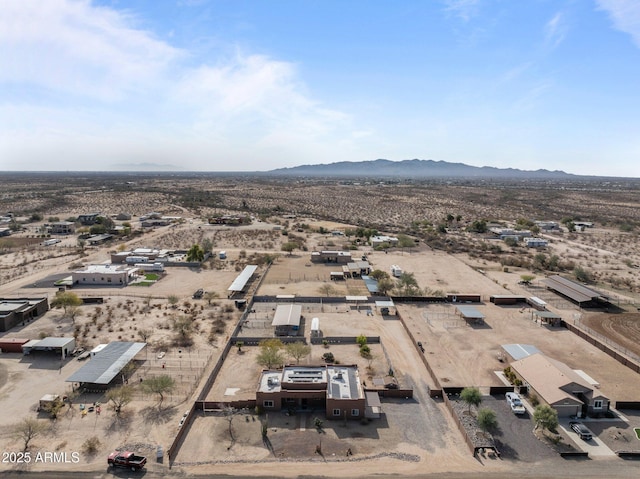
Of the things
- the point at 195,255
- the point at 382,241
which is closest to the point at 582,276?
the point at 382,241

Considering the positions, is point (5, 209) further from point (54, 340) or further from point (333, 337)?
point (333, 337)

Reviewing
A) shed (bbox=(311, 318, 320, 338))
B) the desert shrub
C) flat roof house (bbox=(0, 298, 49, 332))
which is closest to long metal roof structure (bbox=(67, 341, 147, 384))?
the desert shrub

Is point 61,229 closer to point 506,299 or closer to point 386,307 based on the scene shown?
point 386,307

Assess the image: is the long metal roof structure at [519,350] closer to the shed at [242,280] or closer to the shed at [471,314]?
the shed at [471,314]

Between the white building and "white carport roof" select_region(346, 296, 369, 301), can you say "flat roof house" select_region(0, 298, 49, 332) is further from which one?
the white building

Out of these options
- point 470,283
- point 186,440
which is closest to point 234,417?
point 186,440

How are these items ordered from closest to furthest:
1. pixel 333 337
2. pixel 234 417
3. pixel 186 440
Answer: pixel 186 440 < pixel 234 417 < pixel 333 337

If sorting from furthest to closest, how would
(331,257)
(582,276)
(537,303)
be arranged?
(331,257)
(582,276)
(537,303)
